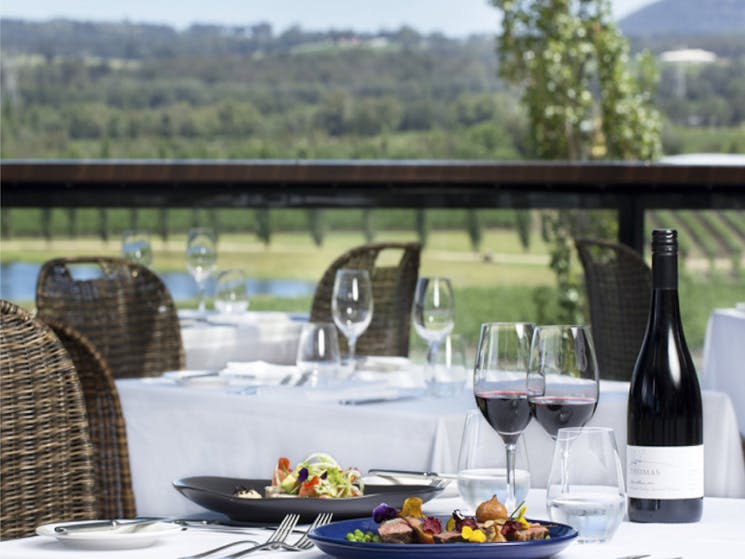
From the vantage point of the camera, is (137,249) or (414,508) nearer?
(414,508)

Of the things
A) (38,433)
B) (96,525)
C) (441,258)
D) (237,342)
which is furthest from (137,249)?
→ (441,258)

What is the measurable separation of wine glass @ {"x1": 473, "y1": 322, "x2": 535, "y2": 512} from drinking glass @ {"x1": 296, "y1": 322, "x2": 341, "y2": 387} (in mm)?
794

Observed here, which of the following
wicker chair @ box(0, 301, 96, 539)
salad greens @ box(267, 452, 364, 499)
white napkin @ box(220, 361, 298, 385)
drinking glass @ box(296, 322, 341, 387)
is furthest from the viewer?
white napkin @ box(220, 361, 298, 385)

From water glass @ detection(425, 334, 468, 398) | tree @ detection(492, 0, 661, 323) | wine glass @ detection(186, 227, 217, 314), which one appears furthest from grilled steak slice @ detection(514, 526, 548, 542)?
tree @ detection(492, 0, 661, 323)

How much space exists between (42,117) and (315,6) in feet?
13.0

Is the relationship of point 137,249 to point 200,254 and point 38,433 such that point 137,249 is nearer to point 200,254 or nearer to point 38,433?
point 200,254

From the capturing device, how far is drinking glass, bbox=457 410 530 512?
150cm

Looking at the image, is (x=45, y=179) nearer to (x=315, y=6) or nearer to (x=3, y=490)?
(x=3, y=490)

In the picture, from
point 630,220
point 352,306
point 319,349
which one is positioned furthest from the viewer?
point 630,220

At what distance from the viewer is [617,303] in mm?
4004

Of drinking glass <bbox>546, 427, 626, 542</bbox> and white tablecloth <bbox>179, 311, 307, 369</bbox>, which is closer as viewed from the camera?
drinking glass <bbox>546, 427, 626, 542</bbox>

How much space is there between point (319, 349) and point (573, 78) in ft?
34.0

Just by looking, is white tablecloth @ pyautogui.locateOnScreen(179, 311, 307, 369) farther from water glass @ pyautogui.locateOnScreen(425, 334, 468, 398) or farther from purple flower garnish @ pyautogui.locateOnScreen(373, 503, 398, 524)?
purple flower garnish @ pyautogui.locateOnScreen(373, 503, 398, 524)

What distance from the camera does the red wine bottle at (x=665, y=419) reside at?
152 cm
